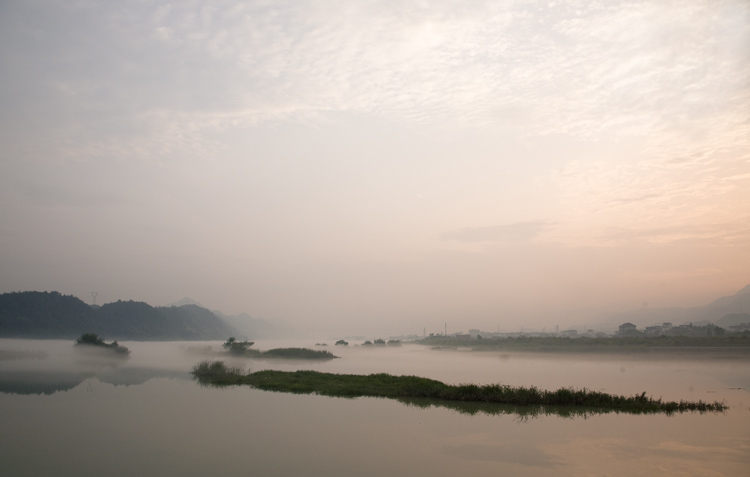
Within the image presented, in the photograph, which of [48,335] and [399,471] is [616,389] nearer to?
[399,471]

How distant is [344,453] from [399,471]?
2.40m

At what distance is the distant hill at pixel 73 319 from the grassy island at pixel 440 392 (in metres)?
105

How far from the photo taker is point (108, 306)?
167250mm

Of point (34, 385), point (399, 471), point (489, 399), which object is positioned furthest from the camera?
point (34, 385)

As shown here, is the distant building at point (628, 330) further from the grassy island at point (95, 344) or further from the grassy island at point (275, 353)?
the grassy island at point (95, 344)

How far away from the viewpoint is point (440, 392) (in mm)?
25359

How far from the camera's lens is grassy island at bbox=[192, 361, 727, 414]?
22.2 m

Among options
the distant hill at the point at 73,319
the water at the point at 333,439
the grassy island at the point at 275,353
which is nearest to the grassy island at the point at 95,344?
the grassy island at the point at 275,353

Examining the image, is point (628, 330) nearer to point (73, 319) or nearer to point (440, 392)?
point (440, 392)

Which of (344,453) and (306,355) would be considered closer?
(344,453)

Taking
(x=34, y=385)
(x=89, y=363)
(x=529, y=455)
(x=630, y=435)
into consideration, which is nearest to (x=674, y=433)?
(x=630, y=435)

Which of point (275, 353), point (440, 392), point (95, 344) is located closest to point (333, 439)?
point (440, 392)

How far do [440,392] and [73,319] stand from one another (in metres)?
139

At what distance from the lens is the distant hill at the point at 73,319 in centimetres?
11469
